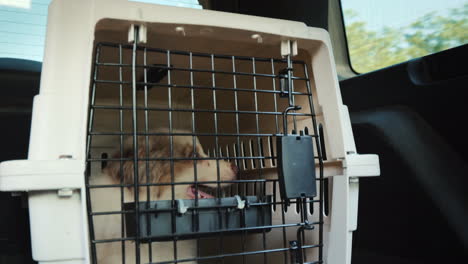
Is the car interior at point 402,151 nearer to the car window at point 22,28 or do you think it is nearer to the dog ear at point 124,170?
the car window at point 22,28

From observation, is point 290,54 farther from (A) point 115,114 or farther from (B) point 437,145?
(A) point 115,114

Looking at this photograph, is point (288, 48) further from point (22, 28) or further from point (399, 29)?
point (22, 28)

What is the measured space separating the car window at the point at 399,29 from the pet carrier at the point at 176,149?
0.36 meters

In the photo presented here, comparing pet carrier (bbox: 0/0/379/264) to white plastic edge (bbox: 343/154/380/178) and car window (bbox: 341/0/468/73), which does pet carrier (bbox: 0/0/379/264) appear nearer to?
white plastic edge (bbox: 343/154/380/178)

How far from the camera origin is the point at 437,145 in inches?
37.0

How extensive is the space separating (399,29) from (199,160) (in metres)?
0.72

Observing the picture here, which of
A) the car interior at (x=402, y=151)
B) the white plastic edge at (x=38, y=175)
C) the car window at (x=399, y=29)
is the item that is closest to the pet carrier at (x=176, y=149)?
the white plastic edge at (x=38, y=175)

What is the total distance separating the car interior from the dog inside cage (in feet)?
0.75

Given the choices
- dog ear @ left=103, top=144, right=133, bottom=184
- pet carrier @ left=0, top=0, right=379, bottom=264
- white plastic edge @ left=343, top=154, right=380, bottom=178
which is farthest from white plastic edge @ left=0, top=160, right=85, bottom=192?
white plastic edge @ left=343, top=154, right=380, bottom=178

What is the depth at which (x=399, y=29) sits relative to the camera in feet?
3.73

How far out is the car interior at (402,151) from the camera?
2.94 ft

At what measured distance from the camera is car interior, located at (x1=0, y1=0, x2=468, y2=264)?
896 mm

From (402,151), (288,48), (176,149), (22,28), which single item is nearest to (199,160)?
(176,149)

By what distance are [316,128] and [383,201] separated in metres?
0.38
